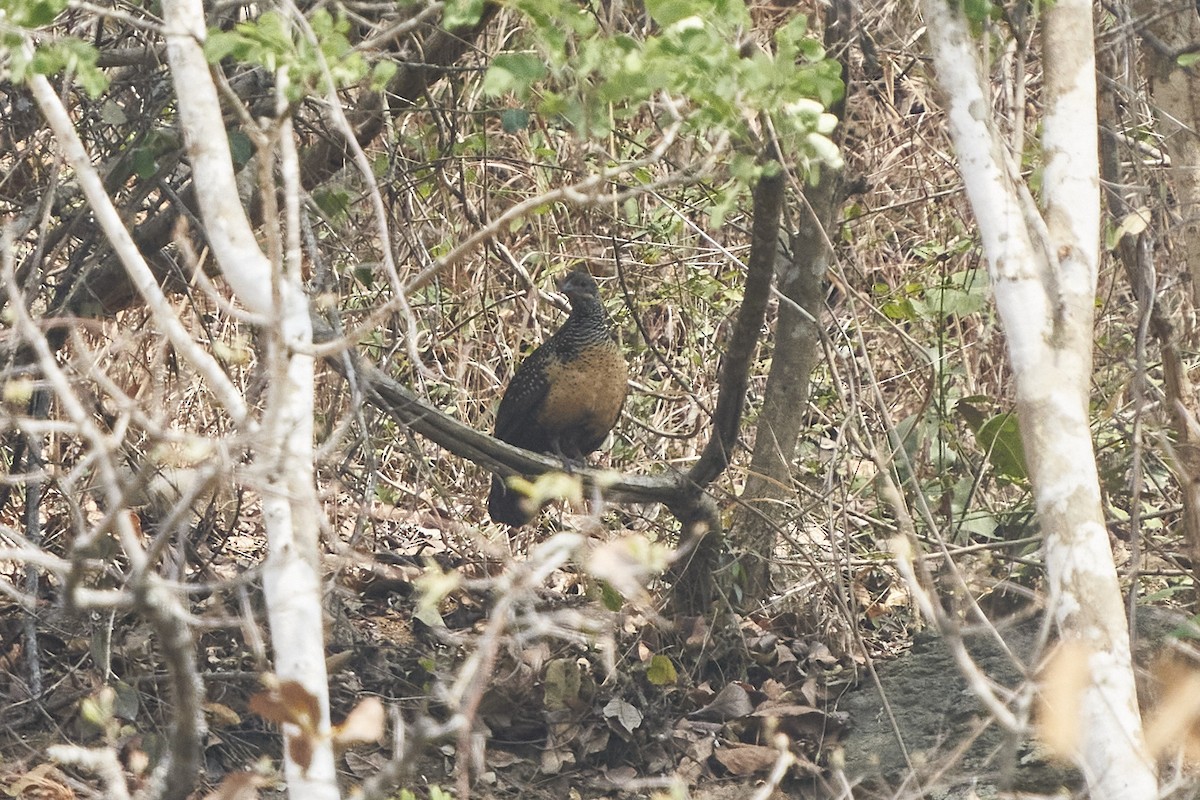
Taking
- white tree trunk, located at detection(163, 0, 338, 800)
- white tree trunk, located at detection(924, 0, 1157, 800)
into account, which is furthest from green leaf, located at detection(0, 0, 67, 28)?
white tree trunk, located at detection(924, 0, 1157, 800)

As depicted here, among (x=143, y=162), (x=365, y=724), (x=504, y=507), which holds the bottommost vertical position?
(x=504, y=507)

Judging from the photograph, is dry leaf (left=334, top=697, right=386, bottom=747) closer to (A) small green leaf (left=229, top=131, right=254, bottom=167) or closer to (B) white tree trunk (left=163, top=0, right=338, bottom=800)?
(B) white tree trunk (left=163, top=0, right=338, bottom=800)

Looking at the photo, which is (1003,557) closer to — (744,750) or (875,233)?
(744,750)

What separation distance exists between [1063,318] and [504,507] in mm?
3300

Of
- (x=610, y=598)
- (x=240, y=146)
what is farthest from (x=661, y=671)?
(x=240, y=146)

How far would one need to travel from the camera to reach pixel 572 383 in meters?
5.95

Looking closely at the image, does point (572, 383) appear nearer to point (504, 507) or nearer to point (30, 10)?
point (504, 507)

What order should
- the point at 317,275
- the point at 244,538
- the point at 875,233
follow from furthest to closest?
the point at 875,233
the point at 244,538
the point at 317,275

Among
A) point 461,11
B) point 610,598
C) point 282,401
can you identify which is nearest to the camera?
point 282,401

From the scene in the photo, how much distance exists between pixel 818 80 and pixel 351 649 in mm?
3095

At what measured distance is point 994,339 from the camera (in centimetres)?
612

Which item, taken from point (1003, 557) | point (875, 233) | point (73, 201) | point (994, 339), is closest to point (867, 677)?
point (1003, 557)

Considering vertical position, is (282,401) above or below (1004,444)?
above

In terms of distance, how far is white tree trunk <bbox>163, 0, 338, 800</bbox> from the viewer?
6.81 ft
